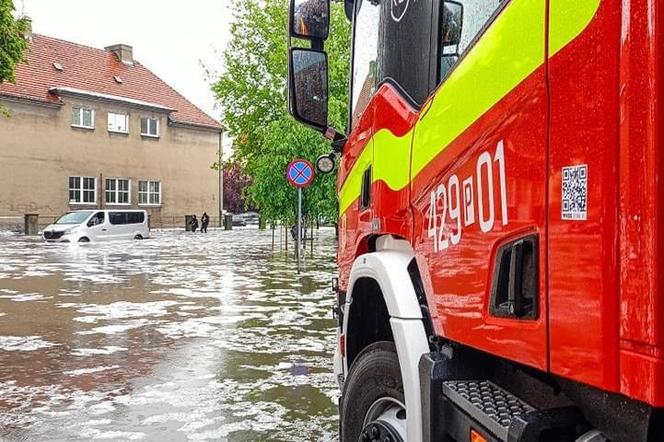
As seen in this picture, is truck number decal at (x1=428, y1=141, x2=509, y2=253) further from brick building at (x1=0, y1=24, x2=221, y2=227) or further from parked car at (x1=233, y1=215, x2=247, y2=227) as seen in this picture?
parked car at (x1=233, y1=215, x2=247, y2=227)

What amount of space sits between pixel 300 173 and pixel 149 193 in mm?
30822

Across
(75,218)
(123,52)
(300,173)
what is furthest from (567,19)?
(123,52)

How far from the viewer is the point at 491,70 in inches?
75.6

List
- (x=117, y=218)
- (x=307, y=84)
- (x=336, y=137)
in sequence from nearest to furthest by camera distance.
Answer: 1. (x=307, y=84)
2. (x=336, y=137)
3. (x=117, y=218)

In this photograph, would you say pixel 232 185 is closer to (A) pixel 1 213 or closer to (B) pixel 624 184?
(A) pixel 1 213

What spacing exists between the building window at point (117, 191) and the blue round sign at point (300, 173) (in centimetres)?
2928

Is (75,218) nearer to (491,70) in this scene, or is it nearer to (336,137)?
(336,137)

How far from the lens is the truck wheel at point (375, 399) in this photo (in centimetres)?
260

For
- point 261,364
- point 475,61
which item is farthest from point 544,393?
point 261,364

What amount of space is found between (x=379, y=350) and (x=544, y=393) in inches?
39.8

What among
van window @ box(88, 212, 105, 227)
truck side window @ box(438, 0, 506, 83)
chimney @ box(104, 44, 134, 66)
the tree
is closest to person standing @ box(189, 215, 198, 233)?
chimney @ box(104, 44, 134, 66)

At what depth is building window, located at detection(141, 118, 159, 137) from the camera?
44219mm

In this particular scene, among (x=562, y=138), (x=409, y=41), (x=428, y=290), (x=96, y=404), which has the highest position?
(x=409, y=41)

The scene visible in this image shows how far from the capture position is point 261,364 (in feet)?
22.1
